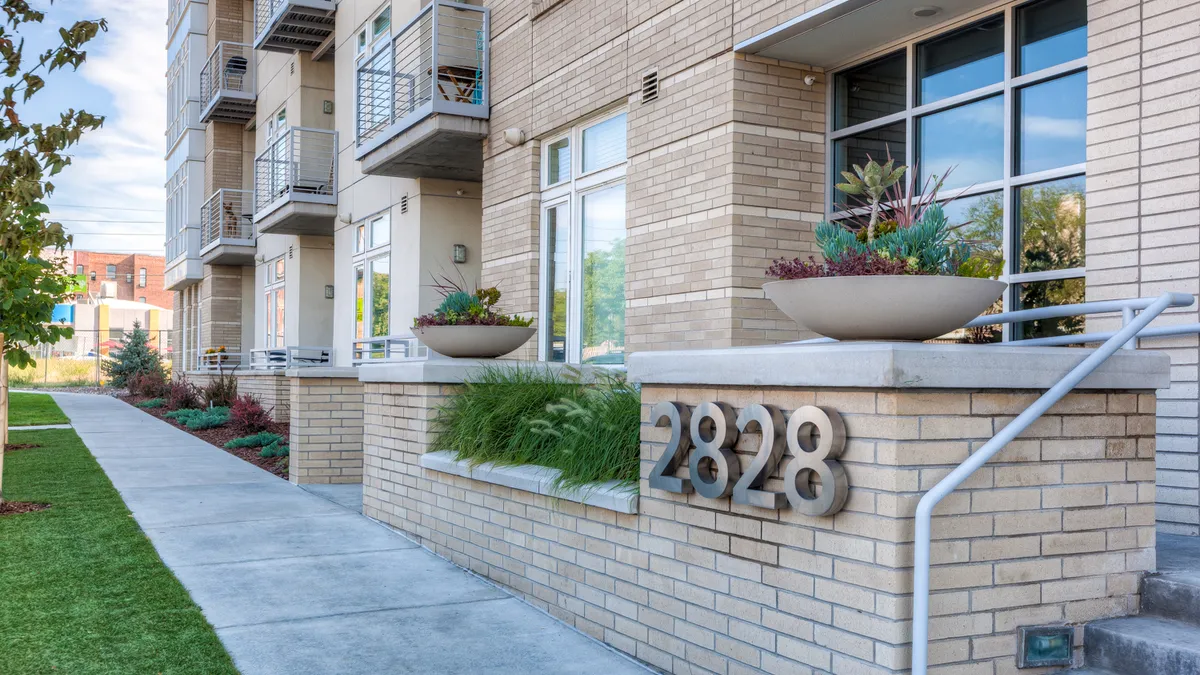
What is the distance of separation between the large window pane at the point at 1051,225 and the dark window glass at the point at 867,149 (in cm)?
141

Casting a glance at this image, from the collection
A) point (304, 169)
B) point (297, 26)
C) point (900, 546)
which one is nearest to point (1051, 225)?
point (900, 546)

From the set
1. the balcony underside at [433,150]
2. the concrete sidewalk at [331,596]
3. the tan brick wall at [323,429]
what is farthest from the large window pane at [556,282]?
the concrete sidewalk at [331,596]

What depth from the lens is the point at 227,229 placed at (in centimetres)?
2706

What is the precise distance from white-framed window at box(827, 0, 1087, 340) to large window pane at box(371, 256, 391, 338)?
402 inches

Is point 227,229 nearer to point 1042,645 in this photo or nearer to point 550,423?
point 550,423

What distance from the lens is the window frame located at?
16.9m

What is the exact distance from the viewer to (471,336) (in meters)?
8.84

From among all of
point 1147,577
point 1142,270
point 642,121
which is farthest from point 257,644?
point 642,121

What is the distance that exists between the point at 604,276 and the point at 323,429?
3.70m

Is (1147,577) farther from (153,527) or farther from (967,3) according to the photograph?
(153,527)

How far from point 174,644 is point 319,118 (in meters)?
17.8

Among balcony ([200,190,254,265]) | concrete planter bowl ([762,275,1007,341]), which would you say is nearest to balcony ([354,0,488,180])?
concrete planter bowl ([762,275,1007,341])

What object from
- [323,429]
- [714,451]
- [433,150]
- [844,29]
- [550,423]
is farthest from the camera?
[433,150]

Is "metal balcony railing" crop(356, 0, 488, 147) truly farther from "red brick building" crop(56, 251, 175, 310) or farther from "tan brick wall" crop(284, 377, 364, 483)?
"red brick building" crop(56, 251, 175, 310)
